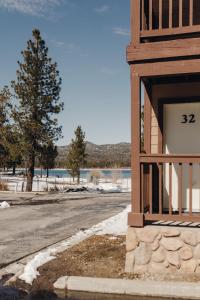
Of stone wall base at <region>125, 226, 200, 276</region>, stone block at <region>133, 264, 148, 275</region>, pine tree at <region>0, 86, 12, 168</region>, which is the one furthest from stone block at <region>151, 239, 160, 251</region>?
pine tree at <region>0, 86, 12, 168</region>

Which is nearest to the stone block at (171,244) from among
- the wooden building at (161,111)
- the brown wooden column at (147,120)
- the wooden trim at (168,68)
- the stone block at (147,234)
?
the stone block at (147,234)

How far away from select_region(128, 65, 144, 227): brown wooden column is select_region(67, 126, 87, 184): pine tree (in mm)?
45001

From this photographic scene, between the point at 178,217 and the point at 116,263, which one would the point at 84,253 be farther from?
the point at 178,217

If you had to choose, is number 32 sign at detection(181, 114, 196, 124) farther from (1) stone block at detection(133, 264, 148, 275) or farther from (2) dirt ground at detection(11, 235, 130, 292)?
(1) stone block at detection(133, 264, 148, 275)

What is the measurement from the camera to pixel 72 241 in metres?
10.0

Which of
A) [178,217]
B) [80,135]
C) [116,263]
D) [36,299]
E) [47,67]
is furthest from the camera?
[80,135]

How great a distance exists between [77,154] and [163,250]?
45.9 metres

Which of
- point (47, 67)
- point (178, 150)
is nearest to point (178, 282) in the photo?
point (178, 150)

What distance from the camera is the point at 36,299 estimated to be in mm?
5988

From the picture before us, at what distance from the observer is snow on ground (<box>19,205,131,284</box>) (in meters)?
7.07

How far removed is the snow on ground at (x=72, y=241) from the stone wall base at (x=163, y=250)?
5.46 ft

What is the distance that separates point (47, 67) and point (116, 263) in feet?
91.9

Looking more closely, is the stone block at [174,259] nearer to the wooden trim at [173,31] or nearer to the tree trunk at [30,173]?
the wooden trim at [173,31]

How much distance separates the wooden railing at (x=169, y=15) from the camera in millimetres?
7065
